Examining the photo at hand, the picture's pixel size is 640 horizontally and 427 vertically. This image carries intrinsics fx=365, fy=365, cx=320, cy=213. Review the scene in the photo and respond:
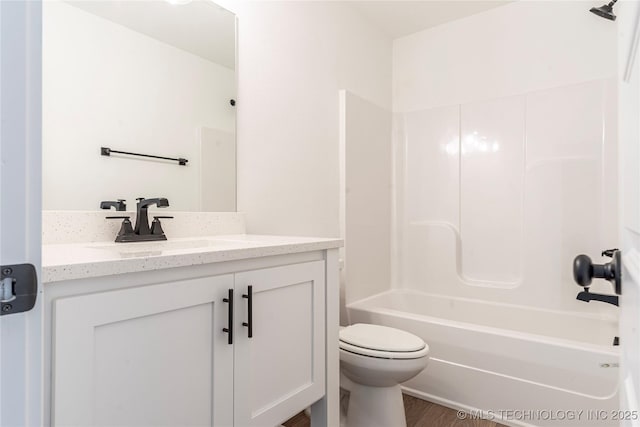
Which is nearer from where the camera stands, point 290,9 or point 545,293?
point 290,9

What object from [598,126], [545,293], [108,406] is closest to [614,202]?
[598,126]

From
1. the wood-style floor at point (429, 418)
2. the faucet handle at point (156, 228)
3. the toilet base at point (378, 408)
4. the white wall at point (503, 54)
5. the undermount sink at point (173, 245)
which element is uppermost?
the white wall at point (503, 54)

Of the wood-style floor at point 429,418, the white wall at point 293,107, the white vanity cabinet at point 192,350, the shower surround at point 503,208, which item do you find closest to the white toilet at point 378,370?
the wood-style floor at point 429,418

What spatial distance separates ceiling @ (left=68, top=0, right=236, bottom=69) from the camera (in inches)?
53.2

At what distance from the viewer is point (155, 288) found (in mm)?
858

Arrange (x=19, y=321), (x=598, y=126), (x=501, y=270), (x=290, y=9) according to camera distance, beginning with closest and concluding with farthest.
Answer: (x=19, y=321), (x=290, y=9), (x=598, y=126), (x=501, y=270)

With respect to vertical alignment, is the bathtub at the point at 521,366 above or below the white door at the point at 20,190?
below

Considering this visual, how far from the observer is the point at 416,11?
253 centimetres

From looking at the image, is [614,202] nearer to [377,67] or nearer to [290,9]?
[377,67]

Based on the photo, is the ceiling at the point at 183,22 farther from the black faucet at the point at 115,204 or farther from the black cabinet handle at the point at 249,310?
the black cabinet handle at the point at 249,310

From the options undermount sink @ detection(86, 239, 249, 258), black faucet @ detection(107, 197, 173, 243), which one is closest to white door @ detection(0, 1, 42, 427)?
undermount sink @ detection(86, 239, 249, 258)

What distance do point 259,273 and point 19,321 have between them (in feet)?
2.36

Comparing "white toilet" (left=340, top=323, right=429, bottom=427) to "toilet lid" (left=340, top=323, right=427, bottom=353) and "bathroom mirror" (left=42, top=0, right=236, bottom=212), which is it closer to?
"toilet lid" (left=340, top=323, right=427, bottom=353)

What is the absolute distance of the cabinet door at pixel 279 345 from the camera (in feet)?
3.47
